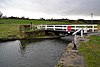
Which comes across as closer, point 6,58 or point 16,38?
point 6,58

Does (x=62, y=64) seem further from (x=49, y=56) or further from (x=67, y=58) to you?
(x=49, y=56)

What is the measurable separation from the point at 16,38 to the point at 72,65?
28.8 meters

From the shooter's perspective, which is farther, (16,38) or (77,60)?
(16,38)

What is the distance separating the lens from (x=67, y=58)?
726 inches

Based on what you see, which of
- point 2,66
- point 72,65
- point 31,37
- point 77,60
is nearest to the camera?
point 72,65

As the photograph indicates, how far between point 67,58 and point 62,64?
2.14 meters

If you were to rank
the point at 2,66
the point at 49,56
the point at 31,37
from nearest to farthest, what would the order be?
the point at 2,66 → the point at 49,56 → the point at 31,37

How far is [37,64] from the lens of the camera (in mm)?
21859

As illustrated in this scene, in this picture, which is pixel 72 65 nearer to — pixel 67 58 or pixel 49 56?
pixel 67 58

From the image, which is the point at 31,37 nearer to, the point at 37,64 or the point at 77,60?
the point at 37,64

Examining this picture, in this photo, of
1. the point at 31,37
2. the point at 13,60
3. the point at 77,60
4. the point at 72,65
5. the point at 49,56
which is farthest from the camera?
the point at 31,37

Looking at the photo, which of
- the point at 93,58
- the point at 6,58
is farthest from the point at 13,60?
the point at 93,58

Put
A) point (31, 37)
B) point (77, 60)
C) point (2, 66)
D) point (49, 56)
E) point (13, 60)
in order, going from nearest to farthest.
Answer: point (77, 60) < point (2, 66) < point (13, 60) < point (49, 56) < point (31, 37)

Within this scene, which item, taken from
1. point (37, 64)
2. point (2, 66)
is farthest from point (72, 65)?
point (2, 66)
